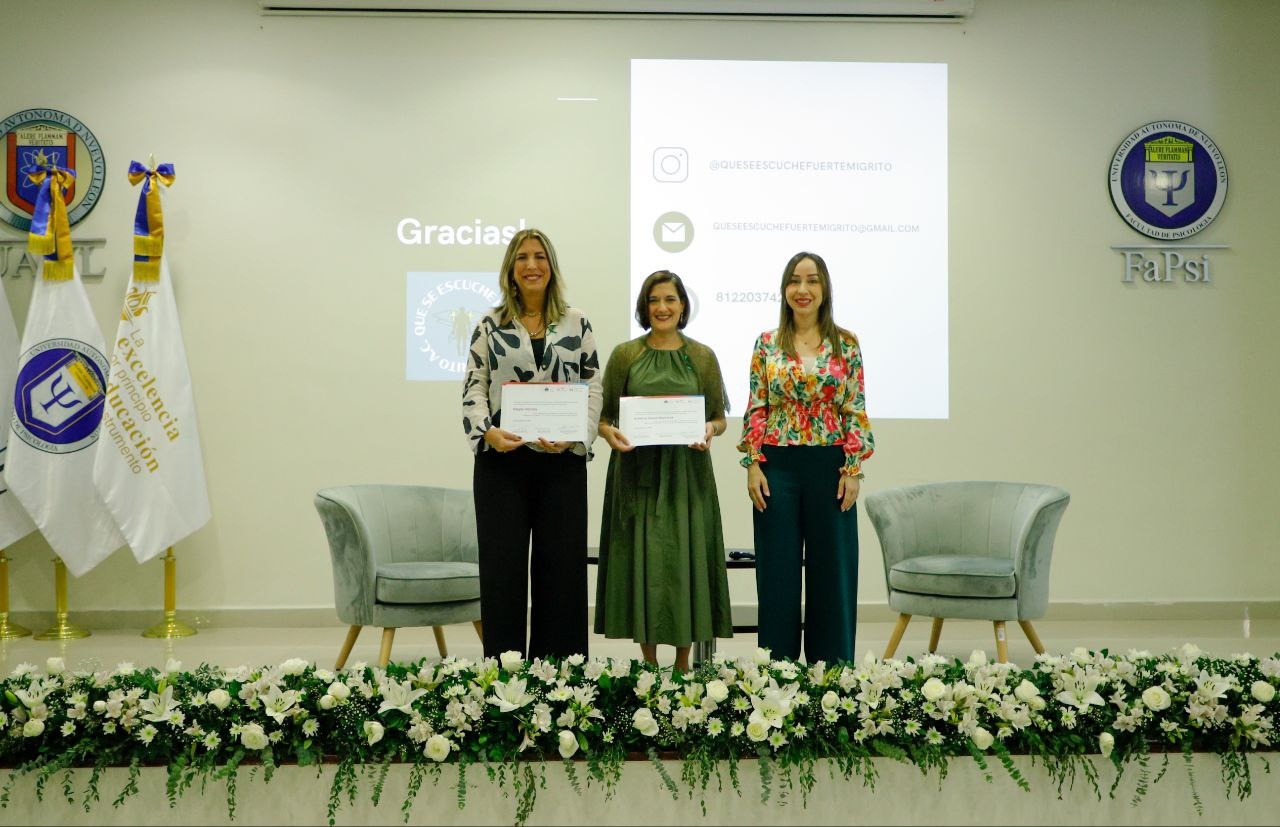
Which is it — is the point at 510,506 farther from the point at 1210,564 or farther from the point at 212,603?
the point at 1210,564

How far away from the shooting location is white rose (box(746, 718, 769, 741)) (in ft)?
5.68

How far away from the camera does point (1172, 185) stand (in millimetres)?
4969

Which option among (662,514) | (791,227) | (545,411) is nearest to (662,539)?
(662,514)

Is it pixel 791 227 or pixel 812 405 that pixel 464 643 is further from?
pixel 791 227

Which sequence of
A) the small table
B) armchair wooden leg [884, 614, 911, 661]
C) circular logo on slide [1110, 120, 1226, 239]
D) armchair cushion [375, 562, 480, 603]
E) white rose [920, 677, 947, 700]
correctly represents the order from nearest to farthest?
white rose [920, 677, 947, 700], the small table, armchair cushion [375, 562, 480, 603], armchair wooden leg [884, 614, 911, 661], circular logo on slide [1110, 120, 1226, 239]

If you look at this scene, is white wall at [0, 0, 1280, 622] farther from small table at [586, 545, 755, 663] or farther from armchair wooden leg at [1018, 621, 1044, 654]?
small table at [586, 545, 755, 663]

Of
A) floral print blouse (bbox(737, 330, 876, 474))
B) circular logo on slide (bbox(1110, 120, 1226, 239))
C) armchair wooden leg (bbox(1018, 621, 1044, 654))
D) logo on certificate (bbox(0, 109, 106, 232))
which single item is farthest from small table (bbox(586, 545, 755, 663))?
logo on certificate (bbox(0, 109, 106, 232))

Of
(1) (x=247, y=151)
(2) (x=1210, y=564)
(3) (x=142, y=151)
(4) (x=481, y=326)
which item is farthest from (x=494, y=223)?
(2) (x=1210, y=564)

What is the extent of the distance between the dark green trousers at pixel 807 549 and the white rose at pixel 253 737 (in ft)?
5.32

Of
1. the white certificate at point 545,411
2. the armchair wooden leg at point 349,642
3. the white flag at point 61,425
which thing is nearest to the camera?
the white certificate at point 545,411

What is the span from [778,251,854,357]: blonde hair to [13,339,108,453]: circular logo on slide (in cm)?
329

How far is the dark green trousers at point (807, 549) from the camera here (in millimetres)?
3006

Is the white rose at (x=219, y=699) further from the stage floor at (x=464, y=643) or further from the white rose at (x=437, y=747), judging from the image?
the stage floor at (x=464, y=643)

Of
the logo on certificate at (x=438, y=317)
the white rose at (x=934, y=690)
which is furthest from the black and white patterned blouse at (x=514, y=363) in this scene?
the logo on certificate at (x=438, y=317)
